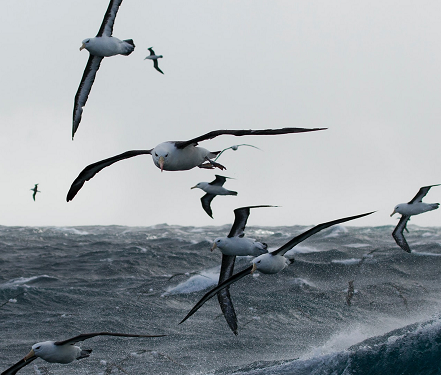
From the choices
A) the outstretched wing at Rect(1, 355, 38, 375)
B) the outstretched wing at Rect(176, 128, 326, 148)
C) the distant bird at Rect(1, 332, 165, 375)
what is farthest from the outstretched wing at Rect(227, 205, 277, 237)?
the outstretched wing at Rect(1, 355, 38, 375)

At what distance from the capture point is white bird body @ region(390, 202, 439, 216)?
555 inches

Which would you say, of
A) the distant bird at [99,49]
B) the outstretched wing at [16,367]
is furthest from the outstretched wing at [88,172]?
the outstretched wing at [16,367]

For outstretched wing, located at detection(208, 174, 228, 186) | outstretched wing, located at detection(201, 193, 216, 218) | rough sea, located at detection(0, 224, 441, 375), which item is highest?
outstretched wing, located at detection(208, 174, 228, 186)

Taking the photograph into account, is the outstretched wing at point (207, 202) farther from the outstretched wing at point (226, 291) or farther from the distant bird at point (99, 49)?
the distant bird at point (99, 49)

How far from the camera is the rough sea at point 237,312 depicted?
13.6 m

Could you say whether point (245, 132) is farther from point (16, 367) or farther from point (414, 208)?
point (414, 208)

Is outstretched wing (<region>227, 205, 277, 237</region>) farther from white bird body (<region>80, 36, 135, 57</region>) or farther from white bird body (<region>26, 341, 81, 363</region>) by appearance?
white bird body (<region>80, 36, 135, 57</region>)

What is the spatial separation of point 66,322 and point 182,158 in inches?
409

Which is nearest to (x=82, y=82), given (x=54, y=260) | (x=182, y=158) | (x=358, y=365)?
(x=182, y=158)

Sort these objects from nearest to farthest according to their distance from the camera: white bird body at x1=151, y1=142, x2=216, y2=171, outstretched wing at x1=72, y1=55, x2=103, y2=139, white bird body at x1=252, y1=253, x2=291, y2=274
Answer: white bird body at x1=151, y1=142, x2=216, y2=171 < white bird body at x1=252, y1=253, x2=291, y2=274 < outstretched wing at x1=72, y1=55, x2=103, y2=139

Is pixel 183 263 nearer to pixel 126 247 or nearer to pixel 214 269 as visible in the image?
pixel 214 269

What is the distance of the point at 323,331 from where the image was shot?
16.0 m

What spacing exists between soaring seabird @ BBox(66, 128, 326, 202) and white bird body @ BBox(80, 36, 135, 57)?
2.91m

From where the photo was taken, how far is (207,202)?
1416 centimetres
